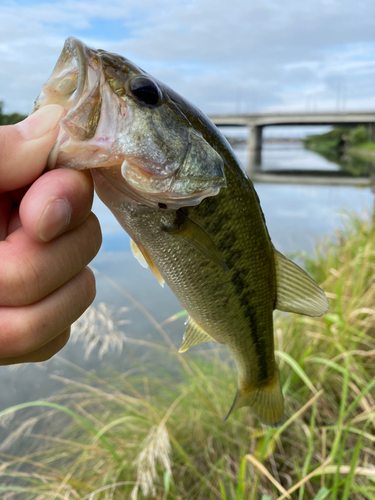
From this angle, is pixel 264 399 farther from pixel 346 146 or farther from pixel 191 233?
pixel 346 146

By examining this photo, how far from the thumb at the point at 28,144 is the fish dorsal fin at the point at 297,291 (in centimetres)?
94

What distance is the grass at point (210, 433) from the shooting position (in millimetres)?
2598

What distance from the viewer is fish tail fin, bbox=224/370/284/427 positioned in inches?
71.8

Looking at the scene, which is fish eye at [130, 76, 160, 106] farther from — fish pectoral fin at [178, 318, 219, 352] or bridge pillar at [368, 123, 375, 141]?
bridge pillar at [368, 123, 375, 141]

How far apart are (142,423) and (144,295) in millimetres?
3088

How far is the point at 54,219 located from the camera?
106 centimetres

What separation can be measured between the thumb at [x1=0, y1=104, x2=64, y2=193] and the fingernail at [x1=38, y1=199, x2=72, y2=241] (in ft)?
0.56

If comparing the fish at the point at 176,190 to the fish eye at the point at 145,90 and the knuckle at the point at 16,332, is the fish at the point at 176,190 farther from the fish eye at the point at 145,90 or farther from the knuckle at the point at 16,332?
the knuckle at the point at 16,332

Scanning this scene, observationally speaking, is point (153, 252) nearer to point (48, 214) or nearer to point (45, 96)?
point (48, 214)

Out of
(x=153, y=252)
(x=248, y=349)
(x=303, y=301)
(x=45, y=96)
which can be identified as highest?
(x=45, y=96)

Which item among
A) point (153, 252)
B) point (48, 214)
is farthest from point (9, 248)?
point (153, 252)

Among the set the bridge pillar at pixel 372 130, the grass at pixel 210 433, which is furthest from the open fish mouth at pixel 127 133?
the bridge pillar at pixel 372 130

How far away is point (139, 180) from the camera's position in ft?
3.47

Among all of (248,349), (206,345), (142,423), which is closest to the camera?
(248,349)
